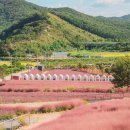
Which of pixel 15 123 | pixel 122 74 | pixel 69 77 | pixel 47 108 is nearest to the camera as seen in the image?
pixel 15 123

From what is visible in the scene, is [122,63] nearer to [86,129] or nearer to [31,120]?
[31,120]

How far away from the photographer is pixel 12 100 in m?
49.0

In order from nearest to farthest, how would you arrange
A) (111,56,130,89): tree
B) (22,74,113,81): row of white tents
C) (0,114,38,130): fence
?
(0,114,38,130): fence
(111,56,130,89): tree
(22,74,113,81): row of white tents

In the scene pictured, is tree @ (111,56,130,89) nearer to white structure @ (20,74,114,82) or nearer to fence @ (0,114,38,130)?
fence @ (0,114,38,130)

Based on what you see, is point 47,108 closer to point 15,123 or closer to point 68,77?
point 15,123

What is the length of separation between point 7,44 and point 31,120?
15708 centimetres

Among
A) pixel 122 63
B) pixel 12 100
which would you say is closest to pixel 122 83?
pixel 122 63

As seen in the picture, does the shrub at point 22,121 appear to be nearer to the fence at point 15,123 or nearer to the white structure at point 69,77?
the fence at point 15,123

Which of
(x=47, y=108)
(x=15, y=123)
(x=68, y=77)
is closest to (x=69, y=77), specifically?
(x=68, y=77)

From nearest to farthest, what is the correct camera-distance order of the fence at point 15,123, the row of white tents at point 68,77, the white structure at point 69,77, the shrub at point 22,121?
the fence at point 15,123 < the shrub at point 22,121 < the white structure at point 69,77 < the row of white tents at point 68,77

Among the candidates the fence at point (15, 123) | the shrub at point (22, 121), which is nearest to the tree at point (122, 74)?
the fence at point (15, 123)

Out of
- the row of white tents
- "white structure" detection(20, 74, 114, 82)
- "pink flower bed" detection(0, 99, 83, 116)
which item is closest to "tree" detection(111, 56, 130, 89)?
"pink flower bed" detection(0, 99, 83, 116)

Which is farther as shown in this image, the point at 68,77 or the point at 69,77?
the point at 69,77

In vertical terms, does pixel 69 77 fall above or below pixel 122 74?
below
